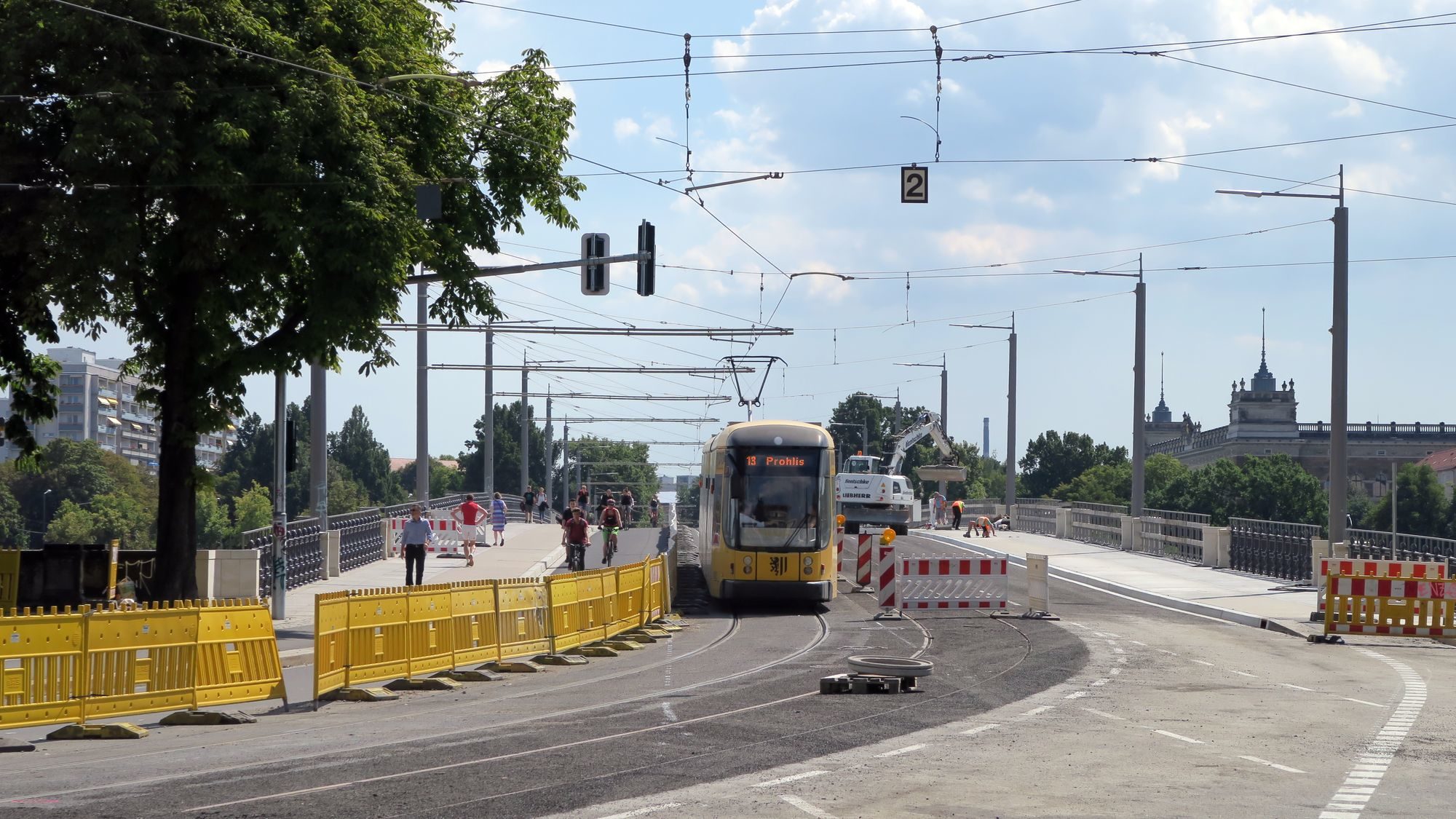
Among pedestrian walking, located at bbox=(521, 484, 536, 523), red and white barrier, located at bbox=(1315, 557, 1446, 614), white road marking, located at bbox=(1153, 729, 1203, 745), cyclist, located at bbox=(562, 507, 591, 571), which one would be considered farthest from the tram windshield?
pedestrian walking, located at bbox=(521, 484, 536, 523)

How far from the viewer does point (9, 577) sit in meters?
23.2

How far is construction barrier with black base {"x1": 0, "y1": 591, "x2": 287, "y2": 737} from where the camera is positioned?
12.7m

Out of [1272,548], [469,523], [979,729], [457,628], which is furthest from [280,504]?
[1272,548]

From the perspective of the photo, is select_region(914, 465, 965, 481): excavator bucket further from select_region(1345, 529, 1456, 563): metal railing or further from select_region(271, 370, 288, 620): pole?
select_region(271, 370, 288, 620): pole

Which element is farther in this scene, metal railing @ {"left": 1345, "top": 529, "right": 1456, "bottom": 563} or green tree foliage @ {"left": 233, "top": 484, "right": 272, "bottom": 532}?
green tree foliage @ {"left": 233, "top": 484, "right": 272, "bottom": 532}

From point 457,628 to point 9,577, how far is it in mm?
9660

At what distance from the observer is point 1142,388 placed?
141 ft

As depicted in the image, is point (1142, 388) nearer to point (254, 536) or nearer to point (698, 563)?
point (698, 563)

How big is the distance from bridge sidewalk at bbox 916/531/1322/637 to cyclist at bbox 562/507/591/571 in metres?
9.71

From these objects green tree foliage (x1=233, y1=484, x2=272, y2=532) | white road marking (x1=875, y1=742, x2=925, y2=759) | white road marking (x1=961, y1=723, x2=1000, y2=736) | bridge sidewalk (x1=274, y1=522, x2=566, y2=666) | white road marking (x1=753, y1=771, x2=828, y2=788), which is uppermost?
white road marking (x1=753, y1=771, x2=828, y2=788)

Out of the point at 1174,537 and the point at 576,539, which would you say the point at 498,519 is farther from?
the point at 1174,537

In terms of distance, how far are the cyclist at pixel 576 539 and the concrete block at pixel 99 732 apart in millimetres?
20671

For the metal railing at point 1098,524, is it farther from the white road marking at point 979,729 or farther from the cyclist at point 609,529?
the white road marking at point 979,729

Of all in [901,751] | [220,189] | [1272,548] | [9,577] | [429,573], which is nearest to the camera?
[901,751]
